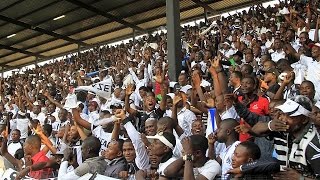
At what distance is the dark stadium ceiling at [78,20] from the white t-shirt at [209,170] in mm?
13344

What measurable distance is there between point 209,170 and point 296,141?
2.59ft

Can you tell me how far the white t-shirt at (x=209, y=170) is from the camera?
3.60m

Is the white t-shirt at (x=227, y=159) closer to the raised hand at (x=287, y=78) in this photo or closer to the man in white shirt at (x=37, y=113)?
the raised hand at (x=287, y=78)

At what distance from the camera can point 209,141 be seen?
408cm

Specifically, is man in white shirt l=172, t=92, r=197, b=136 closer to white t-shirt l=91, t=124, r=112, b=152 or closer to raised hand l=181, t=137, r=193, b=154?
white t-shirt l=91, t=124, r=112, b=152

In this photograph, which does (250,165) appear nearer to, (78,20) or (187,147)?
(187,147)

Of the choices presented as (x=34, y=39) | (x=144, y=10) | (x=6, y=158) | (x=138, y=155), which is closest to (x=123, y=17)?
(x=144, y=10)

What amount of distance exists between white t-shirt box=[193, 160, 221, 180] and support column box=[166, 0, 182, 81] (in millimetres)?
5524

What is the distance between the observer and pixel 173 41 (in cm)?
959

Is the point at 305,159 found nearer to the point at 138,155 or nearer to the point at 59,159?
the point at 138,155

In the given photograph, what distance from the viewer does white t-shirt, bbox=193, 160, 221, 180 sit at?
360 cm

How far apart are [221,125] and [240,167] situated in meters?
0.99

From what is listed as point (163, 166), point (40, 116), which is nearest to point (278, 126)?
point (163, 166)

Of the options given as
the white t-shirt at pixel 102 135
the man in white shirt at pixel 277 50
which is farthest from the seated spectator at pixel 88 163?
the man in white shirt at pixel 277 50
